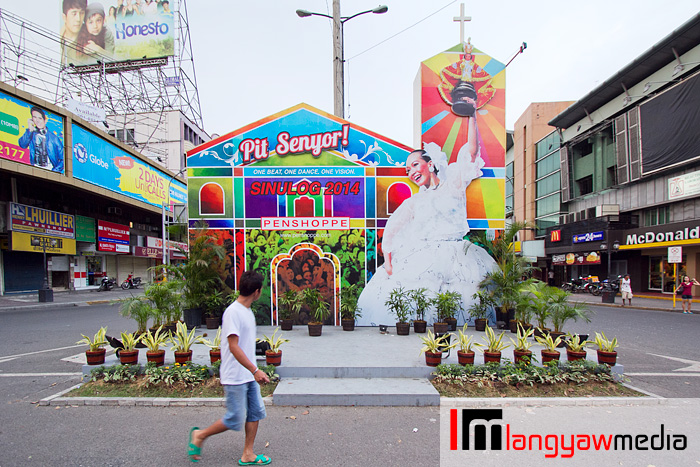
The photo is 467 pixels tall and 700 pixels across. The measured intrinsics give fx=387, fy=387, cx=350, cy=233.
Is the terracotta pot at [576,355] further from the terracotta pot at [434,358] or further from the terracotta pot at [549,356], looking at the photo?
the terracotta pot at [434,358]

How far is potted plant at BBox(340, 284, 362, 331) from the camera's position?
10.5 meters

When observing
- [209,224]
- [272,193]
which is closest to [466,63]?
[272,193]

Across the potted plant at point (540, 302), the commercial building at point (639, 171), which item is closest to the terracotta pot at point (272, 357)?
the potted plant at point (540, 302)

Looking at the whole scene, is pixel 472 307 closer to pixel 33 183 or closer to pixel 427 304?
pixel 427 304

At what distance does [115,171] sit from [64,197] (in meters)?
3.63

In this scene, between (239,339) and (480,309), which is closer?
(239,339)

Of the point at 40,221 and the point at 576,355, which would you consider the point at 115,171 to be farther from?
the point at 576,355

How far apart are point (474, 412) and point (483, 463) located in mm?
1414

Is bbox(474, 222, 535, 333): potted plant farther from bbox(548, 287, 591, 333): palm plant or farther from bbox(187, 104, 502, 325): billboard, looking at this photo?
bbox(548, 287, 591, 333): palm plant

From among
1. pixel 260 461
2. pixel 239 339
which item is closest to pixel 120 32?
pixel 239 339

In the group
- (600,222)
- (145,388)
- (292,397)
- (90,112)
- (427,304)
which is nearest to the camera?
(292,397)

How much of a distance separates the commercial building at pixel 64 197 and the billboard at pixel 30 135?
5cm

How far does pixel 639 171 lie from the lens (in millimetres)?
24859

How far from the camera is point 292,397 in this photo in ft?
18.9
